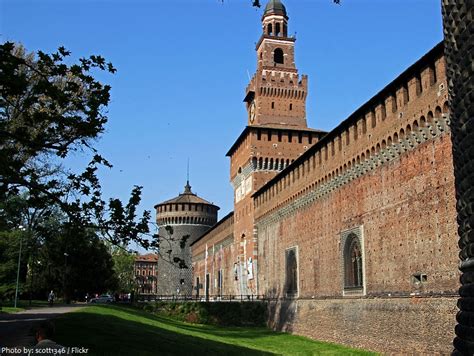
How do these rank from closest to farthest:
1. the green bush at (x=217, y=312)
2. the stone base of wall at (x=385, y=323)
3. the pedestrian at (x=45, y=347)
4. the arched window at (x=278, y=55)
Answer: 1. the pedestrian at (x=45, y=347)
2. the stone base of wall at (x=385, y=323)
3. the green bush at (x=217, y=312)
4. the arched window at (x=278, y=55)

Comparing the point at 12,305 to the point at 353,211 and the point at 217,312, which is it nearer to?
A: the point at 217,312

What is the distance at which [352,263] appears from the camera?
20.5 m

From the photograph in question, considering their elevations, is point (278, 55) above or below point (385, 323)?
above

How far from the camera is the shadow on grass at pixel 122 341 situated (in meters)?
12.0

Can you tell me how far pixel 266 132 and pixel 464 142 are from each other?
89.8ft

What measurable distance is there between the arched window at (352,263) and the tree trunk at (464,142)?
44.2 ft

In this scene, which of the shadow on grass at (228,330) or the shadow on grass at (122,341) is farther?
the shadow on grass at (228,330)

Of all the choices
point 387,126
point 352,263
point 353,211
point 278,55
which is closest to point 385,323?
point 352,263

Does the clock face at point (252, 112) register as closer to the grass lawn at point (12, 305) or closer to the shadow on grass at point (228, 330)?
the shadow on grass at point (228, 330)

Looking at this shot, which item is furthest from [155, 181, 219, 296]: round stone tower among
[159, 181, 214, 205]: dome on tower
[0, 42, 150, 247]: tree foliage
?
[0, 42, 150, 247]: tree foliage

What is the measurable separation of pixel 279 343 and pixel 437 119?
38.8ft

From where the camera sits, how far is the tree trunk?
6.12 metres

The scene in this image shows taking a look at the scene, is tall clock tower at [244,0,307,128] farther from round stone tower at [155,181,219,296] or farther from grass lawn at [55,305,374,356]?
round stone tower at [155,181,219,296]

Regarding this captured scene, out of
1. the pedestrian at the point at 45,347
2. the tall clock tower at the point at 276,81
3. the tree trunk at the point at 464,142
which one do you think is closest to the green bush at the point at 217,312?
the tall clock tower at the point at 276,81
